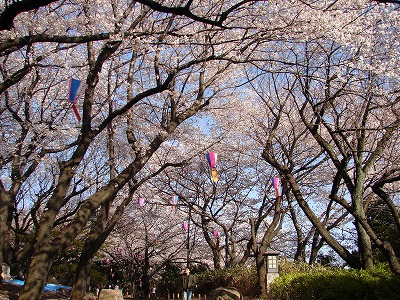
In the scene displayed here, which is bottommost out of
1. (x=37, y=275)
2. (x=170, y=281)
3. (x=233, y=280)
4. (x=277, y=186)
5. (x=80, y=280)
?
(x=37, y=275)

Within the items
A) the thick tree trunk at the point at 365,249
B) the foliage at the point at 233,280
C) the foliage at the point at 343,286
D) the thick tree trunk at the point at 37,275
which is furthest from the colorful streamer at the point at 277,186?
the thick tree trunk at the point at 37,275

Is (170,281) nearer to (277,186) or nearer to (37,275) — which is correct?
(277,186)

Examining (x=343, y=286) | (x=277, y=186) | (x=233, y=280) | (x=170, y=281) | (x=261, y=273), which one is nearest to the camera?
(x=343, y=286)

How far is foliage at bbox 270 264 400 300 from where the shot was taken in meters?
7.75

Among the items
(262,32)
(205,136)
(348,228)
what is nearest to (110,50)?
(262,32)

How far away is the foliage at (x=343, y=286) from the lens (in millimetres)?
7750

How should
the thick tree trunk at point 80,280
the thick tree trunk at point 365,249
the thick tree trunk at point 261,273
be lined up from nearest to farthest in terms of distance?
the thick tree trunk at point 80,280, the thick tree trunk at point 365,249, the thick tree trunk at point 261,273

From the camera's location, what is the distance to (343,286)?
28.9 ft

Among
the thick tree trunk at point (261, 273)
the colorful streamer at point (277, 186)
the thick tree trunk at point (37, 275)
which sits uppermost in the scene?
the colorful streamer at point (277, 186)

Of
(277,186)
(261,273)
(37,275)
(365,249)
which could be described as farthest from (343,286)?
(37,275)

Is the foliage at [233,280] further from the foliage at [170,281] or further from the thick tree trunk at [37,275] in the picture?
the thick tree trunk at [37,275]

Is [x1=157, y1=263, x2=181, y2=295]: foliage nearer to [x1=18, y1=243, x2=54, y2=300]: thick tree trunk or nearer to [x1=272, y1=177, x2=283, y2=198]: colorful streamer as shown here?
[x1=272, y1=177, x2=283, y2=198]: colorful streamer

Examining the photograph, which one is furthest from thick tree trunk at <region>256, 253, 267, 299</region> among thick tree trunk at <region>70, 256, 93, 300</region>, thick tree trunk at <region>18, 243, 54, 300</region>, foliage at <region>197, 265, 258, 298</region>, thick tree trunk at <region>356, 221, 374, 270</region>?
thick tree trunk at <region>18, 243, 54, 300</region>

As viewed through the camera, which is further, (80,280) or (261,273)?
(261,273)
